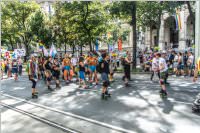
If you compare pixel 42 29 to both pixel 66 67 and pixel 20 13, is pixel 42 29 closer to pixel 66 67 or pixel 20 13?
pixel 20 13

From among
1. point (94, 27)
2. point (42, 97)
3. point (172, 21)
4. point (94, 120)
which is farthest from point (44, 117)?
point (172, 21)

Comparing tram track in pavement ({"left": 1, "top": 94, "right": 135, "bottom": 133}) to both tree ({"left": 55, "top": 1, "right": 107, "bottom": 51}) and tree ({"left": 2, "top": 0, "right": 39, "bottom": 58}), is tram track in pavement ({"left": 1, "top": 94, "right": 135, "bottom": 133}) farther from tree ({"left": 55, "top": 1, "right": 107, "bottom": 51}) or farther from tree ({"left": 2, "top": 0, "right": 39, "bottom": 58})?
tree ({"left": 2, "top": 0, "right": 39, "bottom": 58})

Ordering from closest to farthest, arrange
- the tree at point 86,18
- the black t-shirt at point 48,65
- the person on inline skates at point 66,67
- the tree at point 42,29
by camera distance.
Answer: the black t-shirt at point 48,65 → the person on inline skates at point 66,67 → the tree at point 86,18 → the tree at point 42,29

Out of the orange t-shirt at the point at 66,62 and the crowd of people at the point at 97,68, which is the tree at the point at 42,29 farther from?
the orange t-shirt at the point at 66,62

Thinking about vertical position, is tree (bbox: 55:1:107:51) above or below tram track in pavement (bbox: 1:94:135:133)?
above

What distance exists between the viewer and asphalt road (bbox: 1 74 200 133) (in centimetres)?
724

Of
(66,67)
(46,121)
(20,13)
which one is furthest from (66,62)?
(20,13)

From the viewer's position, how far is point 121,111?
8.92m

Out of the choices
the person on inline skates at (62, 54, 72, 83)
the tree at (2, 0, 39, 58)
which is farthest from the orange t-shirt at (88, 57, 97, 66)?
the tree at (2, 0, 39, 58)

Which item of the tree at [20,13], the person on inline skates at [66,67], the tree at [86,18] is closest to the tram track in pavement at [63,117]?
the person on inline skates at [66,67]

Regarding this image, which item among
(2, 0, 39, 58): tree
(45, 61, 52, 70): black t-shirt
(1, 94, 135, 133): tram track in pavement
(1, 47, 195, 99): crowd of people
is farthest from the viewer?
(2, 0, 39, 58): tree

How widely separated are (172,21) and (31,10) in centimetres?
2098

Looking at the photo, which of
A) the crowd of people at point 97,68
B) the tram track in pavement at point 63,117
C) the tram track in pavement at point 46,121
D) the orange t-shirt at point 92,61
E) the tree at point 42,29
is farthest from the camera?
the tree at point 42,29

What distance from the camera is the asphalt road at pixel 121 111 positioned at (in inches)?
285
